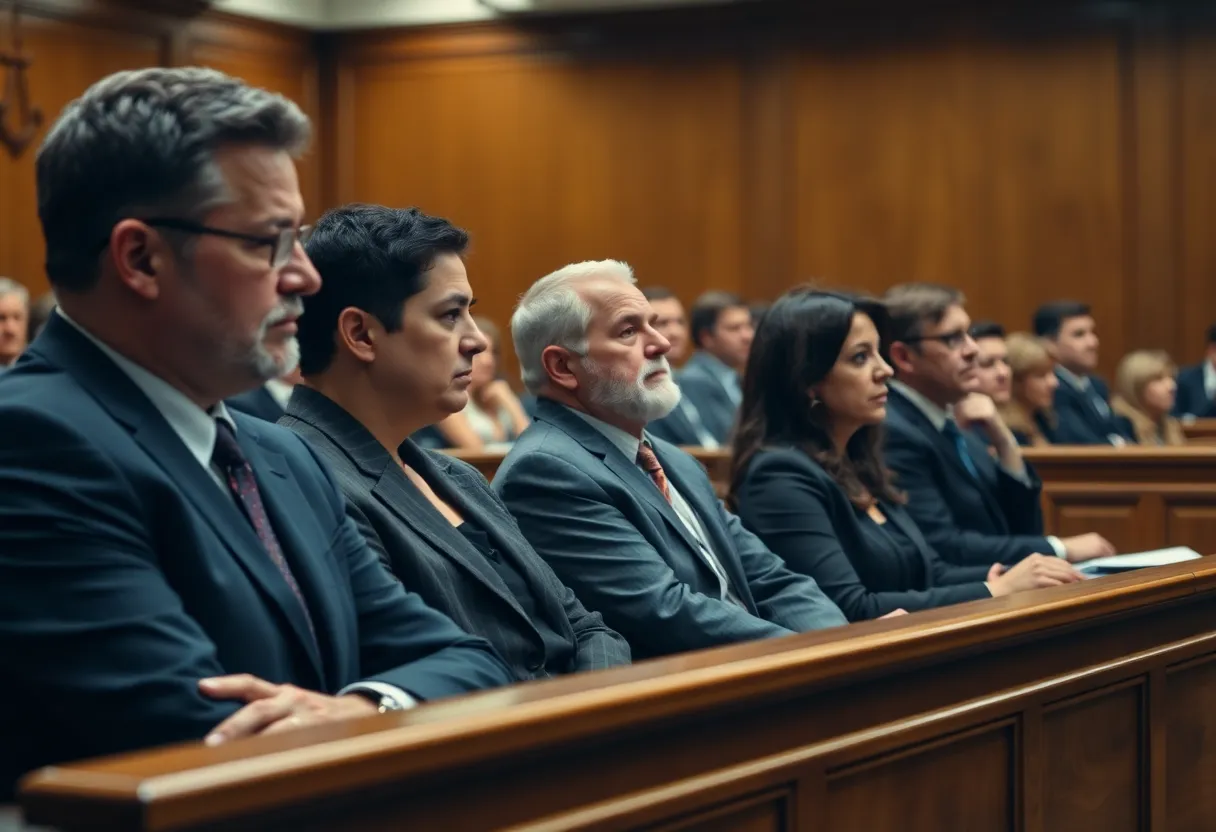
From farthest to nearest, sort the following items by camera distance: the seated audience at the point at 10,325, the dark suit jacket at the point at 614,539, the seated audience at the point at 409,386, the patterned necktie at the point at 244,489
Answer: the seated audience at the point at 10,325 < the dark suit jacket at the point at 614,539 < the seated audience at the point at 409,386 < the patterned necktie at the point at 244,489

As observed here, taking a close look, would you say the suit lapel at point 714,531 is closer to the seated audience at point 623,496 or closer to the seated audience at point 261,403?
the seated audience at point 623,496

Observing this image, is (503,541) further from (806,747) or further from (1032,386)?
(1032,386)

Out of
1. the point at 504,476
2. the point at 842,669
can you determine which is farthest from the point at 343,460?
the point at 842,669

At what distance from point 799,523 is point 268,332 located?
2.18 metres

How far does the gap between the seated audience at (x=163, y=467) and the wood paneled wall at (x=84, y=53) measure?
27.8 feet

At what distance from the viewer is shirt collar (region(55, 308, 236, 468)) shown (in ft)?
6.23

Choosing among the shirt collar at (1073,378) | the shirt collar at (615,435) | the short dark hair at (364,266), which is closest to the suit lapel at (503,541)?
the short dark hair at (364,266)

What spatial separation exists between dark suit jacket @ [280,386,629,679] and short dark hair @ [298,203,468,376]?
128 mm

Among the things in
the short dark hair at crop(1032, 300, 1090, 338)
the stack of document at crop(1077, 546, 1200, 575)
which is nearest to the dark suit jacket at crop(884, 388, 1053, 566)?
the stack of document at crop(1077, 546, 1200, 575)

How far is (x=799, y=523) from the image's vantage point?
3.90 metres

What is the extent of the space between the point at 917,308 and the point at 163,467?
3.71m

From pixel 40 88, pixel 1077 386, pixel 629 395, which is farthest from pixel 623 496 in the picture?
pixel 40 88

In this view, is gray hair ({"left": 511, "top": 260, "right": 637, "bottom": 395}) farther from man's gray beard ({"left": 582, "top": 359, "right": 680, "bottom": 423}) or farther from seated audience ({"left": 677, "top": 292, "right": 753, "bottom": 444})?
seated audience ({"left": 677, "top": 292, "right": 753, "bottom": 444})

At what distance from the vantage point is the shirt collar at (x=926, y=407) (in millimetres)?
5008
